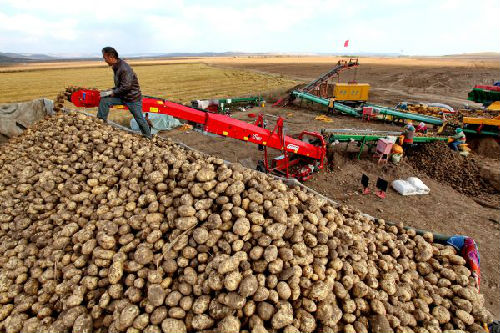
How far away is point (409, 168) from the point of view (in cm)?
794

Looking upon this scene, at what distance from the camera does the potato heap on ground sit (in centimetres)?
231

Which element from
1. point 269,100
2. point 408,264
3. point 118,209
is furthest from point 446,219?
point 269,100

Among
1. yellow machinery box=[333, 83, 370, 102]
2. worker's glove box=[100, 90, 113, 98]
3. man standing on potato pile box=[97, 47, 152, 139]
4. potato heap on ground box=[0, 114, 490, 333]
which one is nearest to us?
potato heap on ground box=[0, 114, 490, 333]

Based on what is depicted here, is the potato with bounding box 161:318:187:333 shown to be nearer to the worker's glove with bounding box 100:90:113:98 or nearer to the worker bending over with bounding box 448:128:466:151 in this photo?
the worker's glove with bounding box 100:90:113:98

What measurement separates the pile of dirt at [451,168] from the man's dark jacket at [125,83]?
27.1 feet

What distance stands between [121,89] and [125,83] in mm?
126

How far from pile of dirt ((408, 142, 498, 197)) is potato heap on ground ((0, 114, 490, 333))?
5.11 metres

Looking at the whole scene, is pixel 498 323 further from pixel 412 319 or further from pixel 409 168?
pixel 409 168

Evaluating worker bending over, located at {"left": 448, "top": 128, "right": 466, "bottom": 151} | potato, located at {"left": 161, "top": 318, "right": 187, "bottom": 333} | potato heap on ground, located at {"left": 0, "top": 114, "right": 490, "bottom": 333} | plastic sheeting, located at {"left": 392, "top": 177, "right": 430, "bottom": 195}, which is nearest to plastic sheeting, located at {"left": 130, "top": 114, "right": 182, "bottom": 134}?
potato heap on ground, located at {"left": 0, "top": 114, "right": 490, "bottom": 333}

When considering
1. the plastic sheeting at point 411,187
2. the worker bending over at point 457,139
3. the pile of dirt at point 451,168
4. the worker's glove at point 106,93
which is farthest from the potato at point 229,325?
the worker bending over at point 457,139

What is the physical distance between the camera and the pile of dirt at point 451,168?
286 inches

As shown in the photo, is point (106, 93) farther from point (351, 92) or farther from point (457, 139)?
point (351, 92)

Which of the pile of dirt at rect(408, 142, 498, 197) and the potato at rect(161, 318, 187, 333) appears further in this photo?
the pile of dirt at rect(408, 142, 498, 197)

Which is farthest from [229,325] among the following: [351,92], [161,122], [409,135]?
[351,92]
